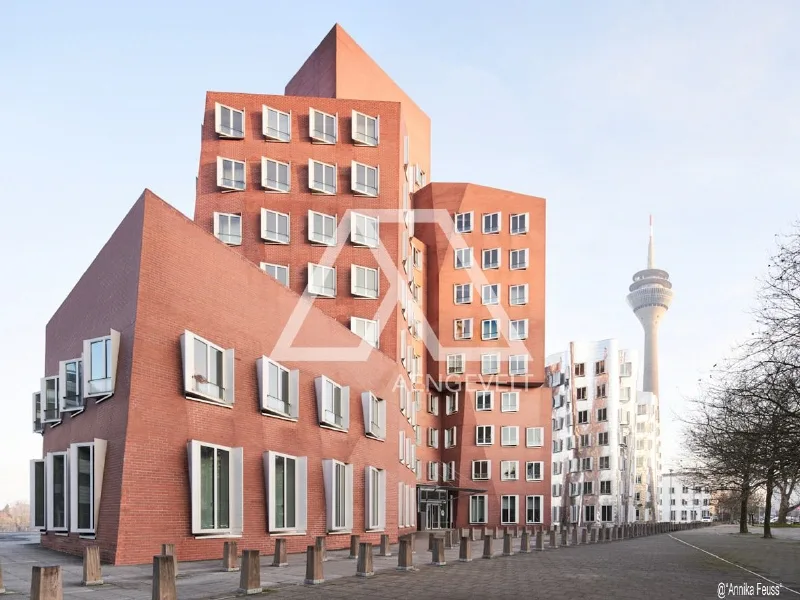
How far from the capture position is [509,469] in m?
66.6

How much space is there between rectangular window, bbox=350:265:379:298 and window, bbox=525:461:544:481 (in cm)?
2787

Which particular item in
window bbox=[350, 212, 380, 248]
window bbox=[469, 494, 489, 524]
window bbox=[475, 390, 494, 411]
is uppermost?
window bbox=[350, 212, 380, 248]

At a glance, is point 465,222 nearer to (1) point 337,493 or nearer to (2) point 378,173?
(2) point 378,173

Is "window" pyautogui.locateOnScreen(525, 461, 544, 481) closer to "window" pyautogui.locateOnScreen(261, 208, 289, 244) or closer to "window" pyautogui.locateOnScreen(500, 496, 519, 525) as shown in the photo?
"window" pyautogui.locateOnScreen(500, 496, 519, 525)

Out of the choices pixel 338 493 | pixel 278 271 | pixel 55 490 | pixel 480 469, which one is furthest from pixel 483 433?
pixel 55 490

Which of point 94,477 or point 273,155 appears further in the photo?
point 273,155

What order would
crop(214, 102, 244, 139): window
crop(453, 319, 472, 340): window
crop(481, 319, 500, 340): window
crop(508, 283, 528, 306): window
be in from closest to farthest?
crop(214, 102, 244, 139): window → crop(481, 319, 500, 340): window → crop(453, 319, 472, 340): window → crop(508, 283, 528, 306): window

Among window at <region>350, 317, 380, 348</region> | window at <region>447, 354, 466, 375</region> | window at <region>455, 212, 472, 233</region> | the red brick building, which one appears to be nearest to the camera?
the red brick building

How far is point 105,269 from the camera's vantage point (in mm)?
22656

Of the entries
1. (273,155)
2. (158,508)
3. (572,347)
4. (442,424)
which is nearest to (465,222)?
(442,424)

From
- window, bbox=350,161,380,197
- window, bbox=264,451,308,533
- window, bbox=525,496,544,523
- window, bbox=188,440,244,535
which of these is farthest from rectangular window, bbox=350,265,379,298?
window, bbox=525,496,544,523

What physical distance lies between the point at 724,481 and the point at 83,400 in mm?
51295

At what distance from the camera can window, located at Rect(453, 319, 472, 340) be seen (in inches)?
2574

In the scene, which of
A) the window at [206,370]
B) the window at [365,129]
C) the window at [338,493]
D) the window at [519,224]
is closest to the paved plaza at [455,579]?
the window at [338,493]
